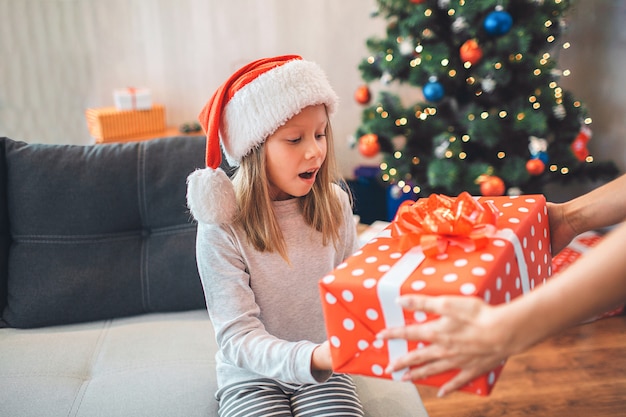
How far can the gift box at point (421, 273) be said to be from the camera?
88 cm

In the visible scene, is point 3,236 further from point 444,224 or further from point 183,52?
point 183,52

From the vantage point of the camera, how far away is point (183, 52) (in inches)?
133

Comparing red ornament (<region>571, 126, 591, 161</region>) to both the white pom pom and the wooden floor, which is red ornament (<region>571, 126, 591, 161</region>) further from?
the white pom pom

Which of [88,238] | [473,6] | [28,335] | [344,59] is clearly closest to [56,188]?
[88,238]

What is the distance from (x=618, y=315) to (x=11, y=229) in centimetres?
240

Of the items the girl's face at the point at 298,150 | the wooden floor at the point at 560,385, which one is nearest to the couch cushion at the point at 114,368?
the girl's face at the point at 298,150

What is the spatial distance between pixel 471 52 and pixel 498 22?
0.16 m

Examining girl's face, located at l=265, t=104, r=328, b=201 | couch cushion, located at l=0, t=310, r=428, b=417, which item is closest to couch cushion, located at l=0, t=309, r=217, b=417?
couch cushion, located at l=0, t=310, r=428, b=417

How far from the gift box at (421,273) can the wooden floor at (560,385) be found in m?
0.99

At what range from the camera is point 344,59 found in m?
3.45

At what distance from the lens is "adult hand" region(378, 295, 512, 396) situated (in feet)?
2.66

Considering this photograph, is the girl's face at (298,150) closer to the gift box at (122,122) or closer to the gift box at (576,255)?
the gift box at (576,255)

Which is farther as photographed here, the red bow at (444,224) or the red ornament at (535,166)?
the red ornament at (535,166)

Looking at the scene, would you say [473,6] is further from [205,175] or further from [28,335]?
[28,335]
